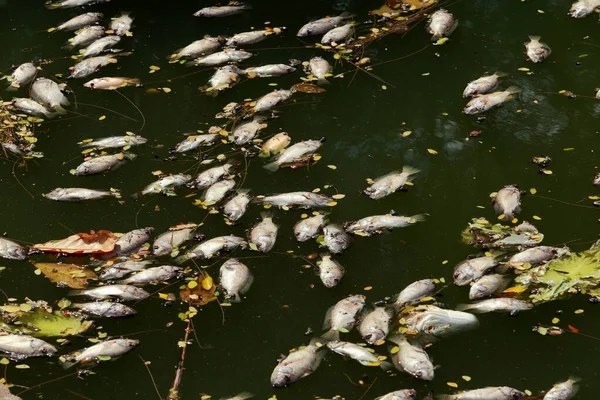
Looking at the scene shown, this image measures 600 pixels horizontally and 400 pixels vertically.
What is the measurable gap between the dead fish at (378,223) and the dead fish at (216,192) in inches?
34.4

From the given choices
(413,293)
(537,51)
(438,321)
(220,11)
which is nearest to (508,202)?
(413,293)

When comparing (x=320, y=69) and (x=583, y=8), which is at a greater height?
(x=320, y=69)

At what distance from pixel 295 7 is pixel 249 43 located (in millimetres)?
807

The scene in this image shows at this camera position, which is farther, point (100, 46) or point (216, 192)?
point (100, 46)

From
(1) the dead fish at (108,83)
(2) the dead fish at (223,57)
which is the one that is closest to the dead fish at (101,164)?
(1) the dead fish at (108,83)

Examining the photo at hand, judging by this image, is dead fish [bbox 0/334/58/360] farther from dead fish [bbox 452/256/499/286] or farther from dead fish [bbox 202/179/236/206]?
dead fish [bbox 452/256/499/286]

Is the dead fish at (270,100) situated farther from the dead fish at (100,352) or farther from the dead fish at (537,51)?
the dead fish at (100,352)

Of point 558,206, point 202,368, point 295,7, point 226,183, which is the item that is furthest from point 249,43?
point 202,368

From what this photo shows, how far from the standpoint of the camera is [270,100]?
6.15m

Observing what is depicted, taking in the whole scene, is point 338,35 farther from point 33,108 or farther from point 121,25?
point 33,108

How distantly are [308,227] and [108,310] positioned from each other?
1.31 meters

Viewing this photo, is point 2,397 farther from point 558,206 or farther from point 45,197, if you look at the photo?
point 558,206

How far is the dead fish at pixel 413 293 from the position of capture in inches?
180

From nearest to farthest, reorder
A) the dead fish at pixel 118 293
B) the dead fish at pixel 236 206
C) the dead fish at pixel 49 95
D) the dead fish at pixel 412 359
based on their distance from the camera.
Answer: the dead fish at pixel 412 359, the dead fish at pixel 118 293, the dead fish at pixel 236 206, the dead fish at pixel 49 95
